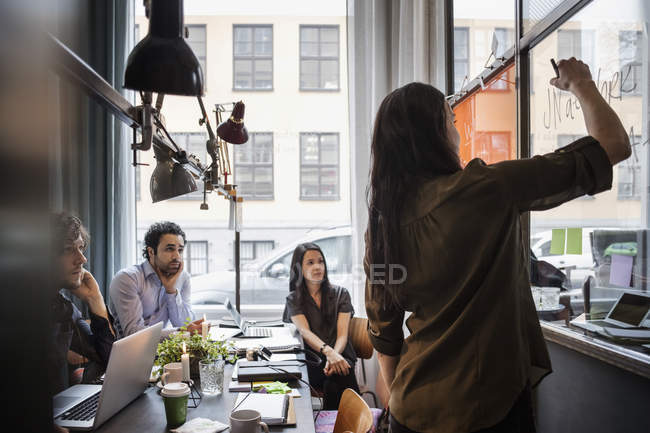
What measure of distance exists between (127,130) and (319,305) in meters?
2.04

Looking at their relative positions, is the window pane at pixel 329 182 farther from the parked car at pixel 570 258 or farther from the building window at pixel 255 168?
the parked car at pixel 570 258

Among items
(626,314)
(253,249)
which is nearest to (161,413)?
(626,314)

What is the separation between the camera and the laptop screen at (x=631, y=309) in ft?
4.24

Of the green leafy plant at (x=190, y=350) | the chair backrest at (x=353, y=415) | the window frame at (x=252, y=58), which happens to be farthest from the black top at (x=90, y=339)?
the window frame at (x=252, y=58)

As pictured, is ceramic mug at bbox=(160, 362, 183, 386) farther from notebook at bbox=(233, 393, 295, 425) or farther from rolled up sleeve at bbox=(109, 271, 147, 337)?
rolled up sleeve at bbox=(109, 271, 147, 337)

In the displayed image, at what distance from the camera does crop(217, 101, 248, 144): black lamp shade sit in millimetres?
2439

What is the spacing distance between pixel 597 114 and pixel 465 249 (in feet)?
1.23

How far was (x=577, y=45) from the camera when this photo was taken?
1.59 meters

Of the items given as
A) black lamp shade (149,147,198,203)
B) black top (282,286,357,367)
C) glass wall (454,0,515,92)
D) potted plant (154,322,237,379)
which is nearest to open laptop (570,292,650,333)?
glass wall (454,0,515,92)

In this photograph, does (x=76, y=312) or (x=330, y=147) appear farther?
(x=330, y=147)

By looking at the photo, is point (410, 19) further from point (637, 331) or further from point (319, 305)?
point (637, 331)

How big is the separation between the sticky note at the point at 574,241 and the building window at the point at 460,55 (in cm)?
140

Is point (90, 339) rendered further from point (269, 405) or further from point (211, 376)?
point (269, 405)

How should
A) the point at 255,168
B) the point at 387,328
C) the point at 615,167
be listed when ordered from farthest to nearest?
the point at 255,168
the point at 615,167
the point at 387,328
